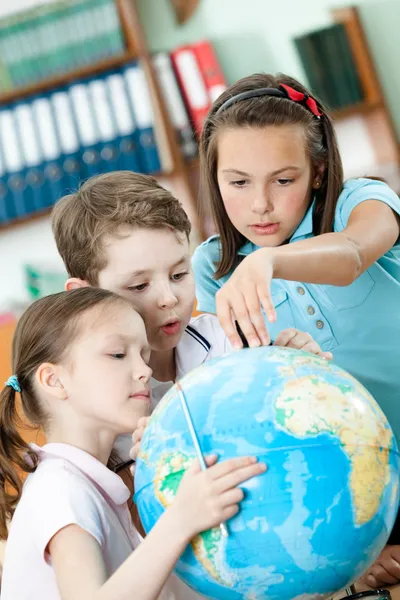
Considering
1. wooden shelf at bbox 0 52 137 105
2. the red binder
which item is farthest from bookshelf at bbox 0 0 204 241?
the red binder

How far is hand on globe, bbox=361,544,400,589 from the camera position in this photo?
1.59 metres

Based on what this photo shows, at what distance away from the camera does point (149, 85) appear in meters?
3.93

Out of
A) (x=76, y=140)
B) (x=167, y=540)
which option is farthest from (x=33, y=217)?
(x=167, y=540)

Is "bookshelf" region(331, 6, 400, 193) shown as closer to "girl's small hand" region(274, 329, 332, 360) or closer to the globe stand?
"girl's small hand" region(274, 329, 332, 360)

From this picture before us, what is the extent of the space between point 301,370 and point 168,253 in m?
0.61

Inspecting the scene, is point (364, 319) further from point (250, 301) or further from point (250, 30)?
point (250, 30)

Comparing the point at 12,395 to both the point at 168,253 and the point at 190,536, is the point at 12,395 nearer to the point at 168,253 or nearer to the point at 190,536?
the point at 168,253

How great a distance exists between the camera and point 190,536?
1.18m

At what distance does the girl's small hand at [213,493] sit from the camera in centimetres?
116

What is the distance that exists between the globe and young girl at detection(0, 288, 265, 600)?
0.04m

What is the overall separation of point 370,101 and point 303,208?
242 cm

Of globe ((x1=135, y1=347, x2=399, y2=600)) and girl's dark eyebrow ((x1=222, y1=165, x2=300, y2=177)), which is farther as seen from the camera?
girl's dark eyebrow ((x1=222, y1=165, x2=300, y2=177))

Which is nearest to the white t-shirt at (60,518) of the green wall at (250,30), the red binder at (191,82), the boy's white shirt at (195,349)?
the boy's white shirt at (195,349)

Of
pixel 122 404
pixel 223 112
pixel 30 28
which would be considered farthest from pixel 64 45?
pixel 122 404
